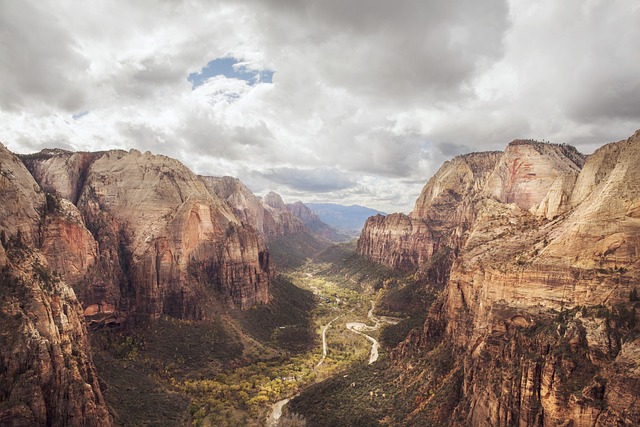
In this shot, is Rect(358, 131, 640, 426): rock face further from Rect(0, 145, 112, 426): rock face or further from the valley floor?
Rect(0, 145, 112, 426): rock face

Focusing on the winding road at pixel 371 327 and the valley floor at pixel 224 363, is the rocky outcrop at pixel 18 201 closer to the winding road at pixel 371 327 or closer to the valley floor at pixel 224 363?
the valley floor at pixel 224 363

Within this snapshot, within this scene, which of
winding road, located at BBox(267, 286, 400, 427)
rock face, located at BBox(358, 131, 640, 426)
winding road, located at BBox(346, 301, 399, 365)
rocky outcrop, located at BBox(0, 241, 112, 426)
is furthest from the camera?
winding road, located at BBox(346, 301, 399, 365)

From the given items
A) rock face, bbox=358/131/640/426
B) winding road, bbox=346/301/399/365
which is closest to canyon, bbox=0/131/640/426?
rock face, bbox=358/131/640/426

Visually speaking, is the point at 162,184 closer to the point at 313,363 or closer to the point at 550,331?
the point at 313,363

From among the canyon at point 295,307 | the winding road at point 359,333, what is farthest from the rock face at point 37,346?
the winding road at point 359,333

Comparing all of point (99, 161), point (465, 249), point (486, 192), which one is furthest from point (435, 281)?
point (99, 161)

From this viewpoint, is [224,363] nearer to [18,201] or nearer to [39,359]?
[39,359]
